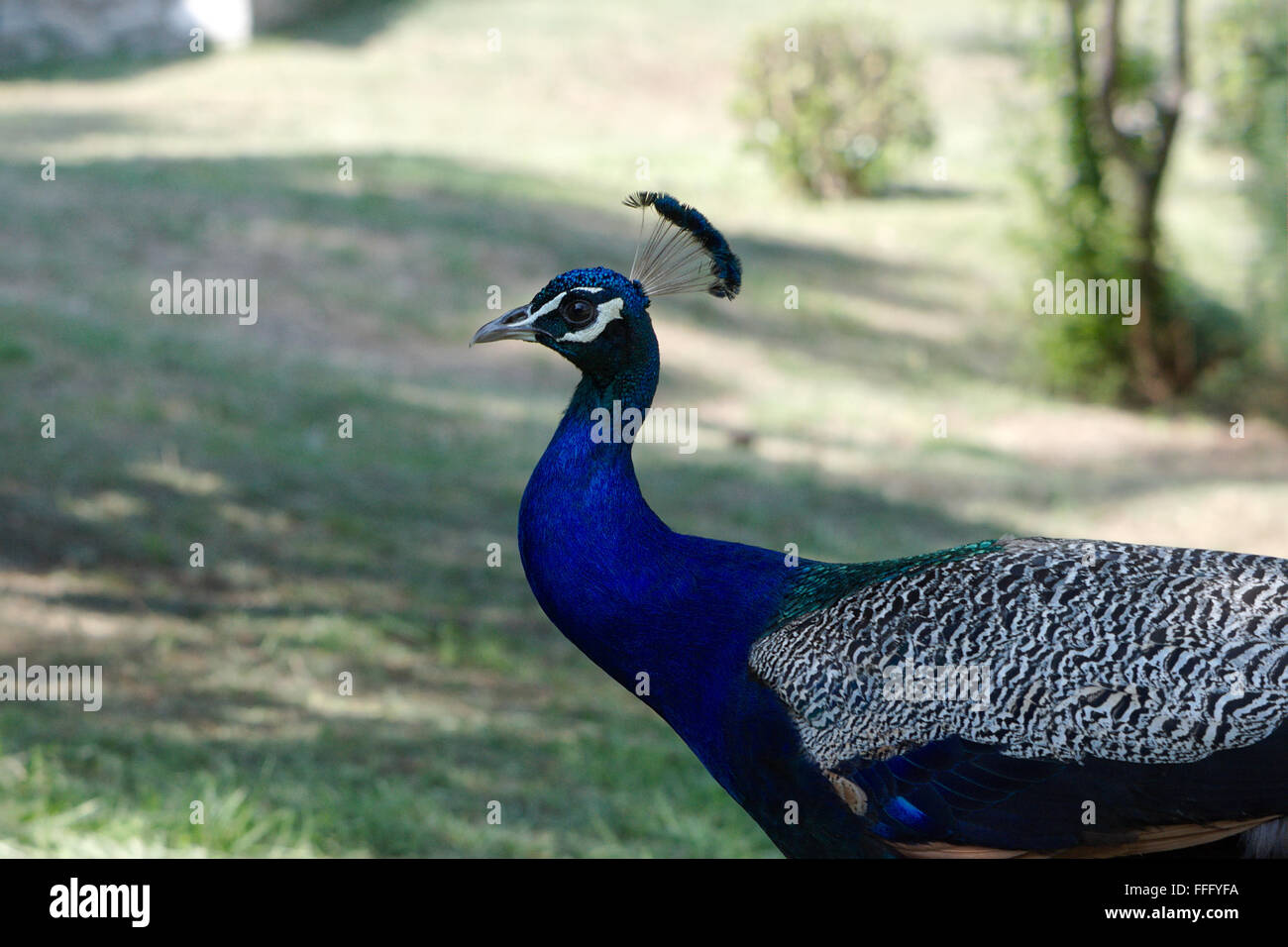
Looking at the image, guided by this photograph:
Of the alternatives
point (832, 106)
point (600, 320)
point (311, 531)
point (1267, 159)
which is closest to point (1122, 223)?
point (1267, 159)

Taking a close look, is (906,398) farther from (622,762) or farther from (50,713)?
(50,713)

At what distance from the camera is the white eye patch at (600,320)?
2414mm

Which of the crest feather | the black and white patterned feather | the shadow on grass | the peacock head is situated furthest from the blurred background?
the crest feather

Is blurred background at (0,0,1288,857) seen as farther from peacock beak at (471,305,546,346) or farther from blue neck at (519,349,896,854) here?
peacock beak at (471,305,546,346)

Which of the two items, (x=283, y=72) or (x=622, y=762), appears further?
(x=283, y=72)

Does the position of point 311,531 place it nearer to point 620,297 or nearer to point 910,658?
point 620,297

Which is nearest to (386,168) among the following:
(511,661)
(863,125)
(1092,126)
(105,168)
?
(105,168)

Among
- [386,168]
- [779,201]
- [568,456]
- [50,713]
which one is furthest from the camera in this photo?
[779,201]

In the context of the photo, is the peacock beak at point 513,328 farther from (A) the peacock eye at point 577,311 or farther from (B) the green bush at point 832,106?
(B) the green bush at point 832,106

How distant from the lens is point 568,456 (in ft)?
7.93

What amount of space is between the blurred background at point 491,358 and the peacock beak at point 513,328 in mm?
1488

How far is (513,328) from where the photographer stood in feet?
8.03

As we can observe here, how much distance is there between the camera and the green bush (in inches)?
516

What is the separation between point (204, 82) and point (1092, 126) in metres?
9.50
